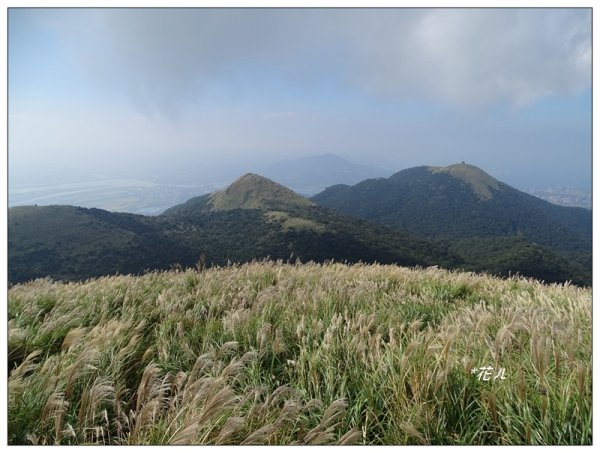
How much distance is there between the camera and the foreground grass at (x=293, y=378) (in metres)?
2.20

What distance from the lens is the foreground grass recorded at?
7.22 feet

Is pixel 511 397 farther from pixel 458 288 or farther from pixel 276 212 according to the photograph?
pixel 276 212

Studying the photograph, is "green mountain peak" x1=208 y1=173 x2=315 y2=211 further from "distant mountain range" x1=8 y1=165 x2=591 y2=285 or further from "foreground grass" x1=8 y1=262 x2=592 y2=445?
"foreground grass" x1=8 y1=262 x2=592 y2=445

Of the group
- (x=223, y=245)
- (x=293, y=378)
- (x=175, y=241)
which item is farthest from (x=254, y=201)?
(x=293, y=378)

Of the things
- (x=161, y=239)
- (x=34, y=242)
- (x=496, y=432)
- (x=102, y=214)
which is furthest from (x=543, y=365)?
(x=102, y=214)

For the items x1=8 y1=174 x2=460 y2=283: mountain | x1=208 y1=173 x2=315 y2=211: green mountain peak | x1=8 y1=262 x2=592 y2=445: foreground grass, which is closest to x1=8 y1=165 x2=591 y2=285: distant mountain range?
x1=8 y1=174 x2=460 y2=283: mountain

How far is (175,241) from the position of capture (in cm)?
12094

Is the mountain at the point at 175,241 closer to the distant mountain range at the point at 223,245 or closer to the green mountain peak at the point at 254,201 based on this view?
the distant mountain range at the point at 223,245

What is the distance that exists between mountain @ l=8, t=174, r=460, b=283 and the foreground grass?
3408 inches

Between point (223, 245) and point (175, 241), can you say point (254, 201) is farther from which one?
point (223, 245)

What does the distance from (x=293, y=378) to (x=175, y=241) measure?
408ft

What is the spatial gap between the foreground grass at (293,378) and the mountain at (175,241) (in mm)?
86558

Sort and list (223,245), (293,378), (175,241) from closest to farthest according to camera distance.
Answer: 1. (293,378)
2. (223,245)
3. (175,241)

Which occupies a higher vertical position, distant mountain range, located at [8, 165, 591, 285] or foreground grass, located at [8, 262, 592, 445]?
foreground grass, located at [8, 262, 592, 445]
